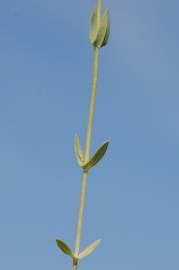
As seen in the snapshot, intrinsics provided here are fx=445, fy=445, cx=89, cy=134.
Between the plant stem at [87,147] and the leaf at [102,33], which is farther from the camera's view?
the leaf at [102,33]

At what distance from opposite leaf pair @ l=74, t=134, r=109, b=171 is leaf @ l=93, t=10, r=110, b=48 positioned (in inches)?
6.4

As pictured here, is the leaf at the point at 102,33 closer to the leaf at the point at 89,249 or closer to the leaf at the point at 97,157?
the leaf at the point at 97,157

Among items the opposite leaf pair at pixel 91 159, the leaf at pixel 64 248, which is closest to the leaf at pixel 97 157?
the opposite leaf pair at pixel 91 159

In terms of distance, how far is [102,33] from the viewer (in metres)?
0.73

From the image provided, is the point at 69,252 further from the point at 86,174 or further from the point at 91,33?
the point at 91,33

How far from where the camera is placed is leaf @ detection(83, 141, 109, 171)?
2.20 feet

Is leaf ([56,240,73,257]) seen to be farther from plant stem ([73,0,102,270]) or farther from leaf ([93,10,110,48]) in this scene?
leaf ([93,10,110,48])

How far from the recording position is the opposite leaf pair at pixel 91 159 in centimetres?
67

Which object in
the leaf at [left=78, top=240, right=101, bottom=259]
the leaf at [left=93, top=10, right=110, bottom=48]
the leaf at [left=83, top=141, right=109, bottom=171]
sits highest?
the leaf at [left=93, top=10, right=110, bottom=48]

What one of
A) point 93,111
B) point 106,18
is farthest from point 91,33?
point 93,111

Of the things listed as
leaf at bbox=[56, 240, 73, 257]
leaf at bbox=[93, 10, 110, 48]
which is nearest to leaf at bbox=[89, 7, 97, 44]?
leaf at bbox=[93, 10, 110, 48]

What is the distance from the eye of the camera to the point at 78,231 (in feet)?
1.97

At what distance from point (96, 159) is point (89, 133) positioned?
0.06 metres

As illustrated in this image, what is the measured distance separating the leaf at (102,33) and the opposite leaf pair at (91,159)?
0.53 feet
